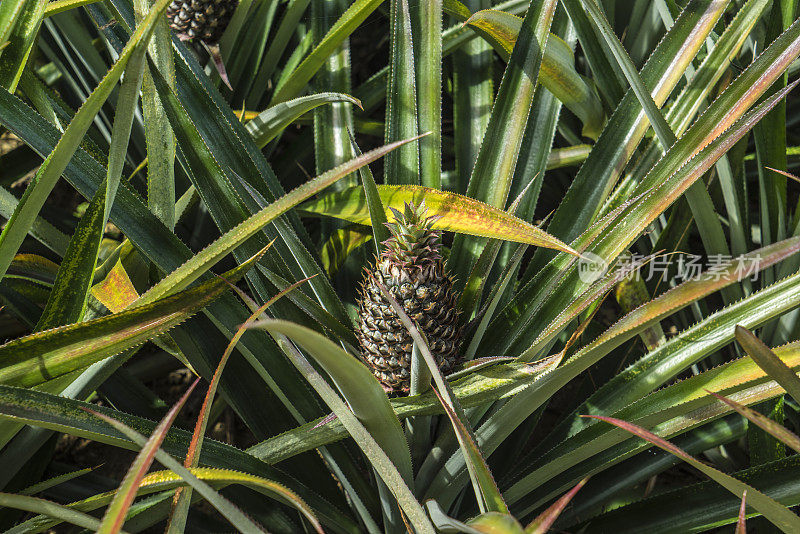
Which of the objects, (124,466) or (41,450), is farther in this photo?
(124,466)

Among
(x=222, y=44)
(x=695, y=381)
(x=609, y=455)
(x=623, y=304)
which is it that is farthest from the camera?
(x=222, y=44)

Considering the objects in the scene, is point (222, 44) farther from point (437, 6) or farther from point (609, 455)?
point (609, 455)

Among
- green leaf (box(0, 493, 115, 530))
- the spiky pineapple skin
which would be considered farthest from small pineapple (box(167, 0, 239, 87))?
green leaf (box(0, 493, 115, 530))

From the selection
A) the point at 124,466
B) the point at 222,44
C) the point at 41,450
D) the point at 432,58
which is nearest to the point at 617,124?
the point at 432,58

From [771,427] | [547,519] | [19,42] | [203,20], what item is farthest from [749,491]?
[203,20]

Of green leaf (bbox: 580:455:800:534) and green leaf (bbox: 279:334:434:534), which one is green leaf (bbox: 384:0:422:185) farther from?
green leaf (bbox: 580:455:800:534)

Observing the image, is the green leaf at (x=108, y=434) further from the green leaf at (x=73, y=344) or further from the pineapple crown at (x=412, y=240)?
the pineapple crown at (x=412, y=240)

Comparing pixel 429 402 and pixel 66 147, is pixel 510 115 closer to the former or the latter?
pixel 429 402
